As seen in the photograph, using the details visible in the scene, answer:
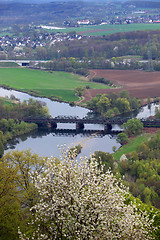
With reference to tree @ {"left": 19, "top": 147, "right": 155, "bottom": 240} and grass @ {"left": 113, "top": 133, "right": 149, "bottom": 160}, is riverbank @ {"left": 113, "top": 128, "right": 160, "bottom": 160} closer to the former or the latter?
grass @ {"left": 113, "top": 133, "right": 149, "bottom": 160}

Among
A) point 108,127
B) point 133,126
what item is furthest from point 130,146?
point 108,127

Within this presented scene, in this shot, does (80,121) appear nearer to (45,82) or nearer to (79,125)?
(79,125)

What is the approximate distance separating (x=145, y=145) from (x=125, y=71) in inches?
2406

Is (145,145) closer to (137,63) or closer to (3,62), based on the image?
(137,63)

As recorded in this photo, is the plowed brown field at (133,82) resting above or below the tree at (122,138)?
above

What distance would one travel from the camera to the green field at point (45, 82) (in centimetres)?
8825

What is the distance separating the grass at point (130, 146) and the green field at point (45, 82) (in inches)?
1062

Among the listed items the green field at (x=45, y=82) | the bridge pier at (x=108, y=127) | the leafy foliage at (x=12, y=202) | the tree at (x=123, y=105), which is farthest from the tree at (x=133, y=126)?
the leafy foliage at (x=12, y=202)

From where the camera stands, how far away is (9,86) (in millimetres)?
95375

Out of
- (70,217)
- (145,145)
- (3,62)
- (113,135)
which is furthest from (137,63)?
(70,217)

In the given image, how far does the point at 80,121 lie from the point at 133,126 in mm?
8856

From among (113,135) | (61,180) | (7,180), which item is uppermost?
(61,180)

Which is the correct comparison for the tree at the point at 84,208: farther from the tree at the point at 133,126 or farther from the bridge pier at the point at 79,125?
the bridge pier at the point at 79,125

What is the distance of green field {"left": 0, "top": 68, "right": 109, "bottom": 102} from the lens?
88.2m
